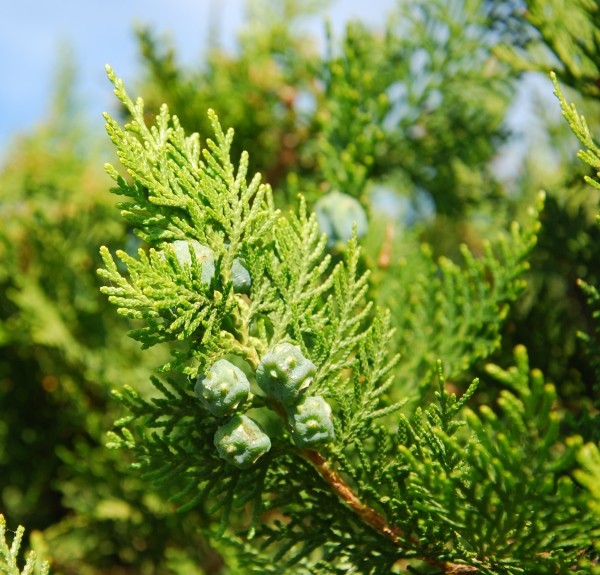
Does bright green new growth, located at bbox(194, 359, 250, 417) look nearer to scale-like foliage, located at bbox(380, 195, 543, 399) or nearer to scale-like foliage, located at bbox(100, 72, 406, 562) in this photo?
scale-like foliage, located at bbox(100, 72, 406, 562)

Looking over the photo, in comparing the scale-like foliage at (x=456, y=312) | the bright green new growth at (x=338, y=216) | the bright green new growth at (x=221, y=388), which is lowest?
the scale-like foliage at (x=456, y=312)

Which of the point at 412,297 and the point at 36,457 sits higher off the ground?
the point at 412,297

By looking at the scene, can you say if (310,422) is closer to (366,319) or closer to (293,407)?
(293,407)

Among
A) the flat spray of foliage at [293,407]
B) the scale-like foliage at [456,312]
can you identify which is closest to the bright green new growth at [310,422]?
the flat spray of foliage at [293,407]

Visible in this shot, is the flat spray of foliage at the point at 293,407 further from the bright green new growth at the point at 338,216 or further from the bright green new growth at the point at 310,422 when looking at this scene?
the bright green new growth at the point at 338,216

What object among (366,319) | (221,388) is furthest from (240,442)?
(366,319)

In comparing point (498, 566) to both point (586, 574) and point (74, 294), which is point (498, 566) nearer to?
point (586, 574)

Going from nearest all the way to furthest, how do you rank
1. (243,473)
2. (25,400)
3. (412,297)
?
(243,473) < (412,297) < (25,400)

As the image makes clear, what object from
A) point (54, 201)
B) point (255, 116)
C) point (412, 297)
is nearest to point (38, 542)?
point (412, 297)
